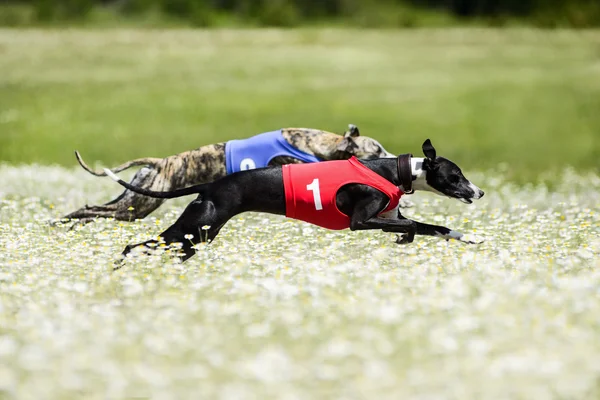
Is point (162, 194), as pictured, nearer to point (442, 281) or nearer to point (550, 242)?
point (442, 281)

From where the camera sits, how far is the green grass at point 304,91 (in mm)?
20734

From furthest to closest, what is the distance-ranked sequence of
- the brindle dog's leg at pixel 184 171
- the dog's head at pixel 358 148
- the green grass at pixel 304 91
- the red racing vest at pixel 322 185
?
the green grass at pixel 304 91 < the brindle dog's leg at pixel 184 171 < the dog's head at pixel 358 148 < the red racing vest at pixel 322 185

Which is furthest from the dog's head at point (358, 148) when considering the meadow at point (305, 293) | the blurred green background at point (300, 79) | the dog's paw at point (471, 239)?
the blurred green background at point (300, 79)

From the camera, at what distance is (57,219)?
10211 mm

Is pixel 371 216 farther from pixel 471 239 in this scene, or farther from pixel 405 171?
pixel 471 239

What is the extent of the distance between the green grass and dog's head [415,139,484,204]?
877 cm

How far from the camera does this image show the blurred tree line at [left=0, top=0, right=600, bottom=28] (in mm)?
36750

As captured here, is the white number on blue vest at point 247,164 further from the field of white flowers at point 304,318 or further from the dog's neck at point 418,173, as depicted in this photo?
the dog's neck at point 418,173

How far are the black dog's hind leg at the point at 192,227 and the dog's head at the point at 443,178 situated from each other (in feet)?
6.16

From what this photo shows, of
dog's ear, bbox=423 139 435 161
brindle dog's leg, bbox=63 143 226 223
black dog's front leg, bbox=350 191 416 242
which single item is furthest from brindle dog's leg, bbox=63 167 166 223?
dog's ear, bbox=423 139 435 161

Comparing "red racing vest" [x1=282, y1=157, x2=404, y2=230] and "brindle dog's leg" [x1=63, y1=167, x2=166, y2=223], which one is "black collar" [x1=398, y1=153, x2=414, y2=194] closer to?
"red racing vest" [x1=282, y1=157, x2=404, y2=230]

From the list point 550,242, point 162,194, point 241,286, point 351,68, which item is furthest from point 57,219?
point 351,68

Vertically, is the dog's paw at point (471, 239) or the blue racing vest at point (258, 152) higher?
the blue racing vest at point (258, 152)

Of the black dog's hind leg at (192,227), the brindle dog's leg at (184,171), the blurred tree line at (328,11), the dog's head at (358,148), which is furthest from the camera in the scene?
the blurred tree line at (328,11)
